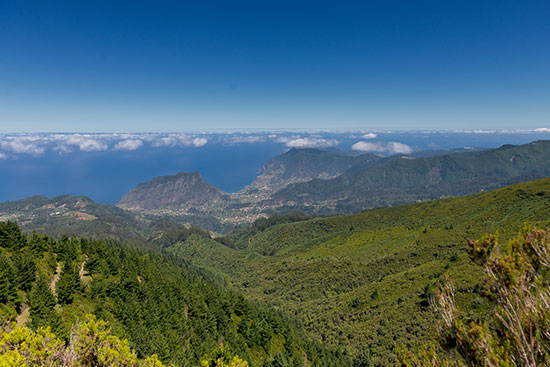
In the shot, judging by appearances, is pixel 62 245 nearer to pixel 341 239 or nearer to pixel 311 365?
pixel 311 365

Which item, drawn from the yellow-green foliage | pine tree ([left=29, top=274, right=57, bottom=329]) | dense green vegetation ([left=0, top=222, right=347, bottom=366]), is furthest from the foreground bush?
pine tree ([left=29, top=274, right=57, bottom=329])

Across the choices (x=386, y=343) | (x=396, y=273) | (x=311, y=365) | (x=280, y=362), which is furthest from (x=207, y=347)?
(x=396, y=273)

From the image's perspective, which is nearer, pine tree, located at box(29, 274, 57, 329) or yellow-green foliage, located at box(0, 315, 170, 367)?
yellow-green foliage, located at box(0, 315, 170, 367)

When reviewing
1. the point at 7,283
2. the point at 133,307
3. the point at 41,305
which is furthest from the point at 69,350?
the point at 133,307

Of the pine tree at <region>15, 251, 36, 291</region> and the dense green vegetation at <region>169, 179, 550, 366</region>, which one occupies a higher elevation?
the pine tree at <region>15, 251, 36, 291</region>

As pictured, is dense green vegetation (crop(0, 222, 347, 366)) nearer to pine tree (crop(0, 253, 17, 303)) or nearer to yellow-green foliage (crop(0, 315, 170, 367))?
pine tree (crop(0, 253, 17, 303))

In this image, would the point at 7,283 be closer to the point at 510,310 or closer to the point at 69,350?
the point at 69,350

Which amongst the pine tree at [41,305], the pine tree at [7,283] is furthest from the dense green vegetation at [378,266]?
the pine tree at [7,283]
